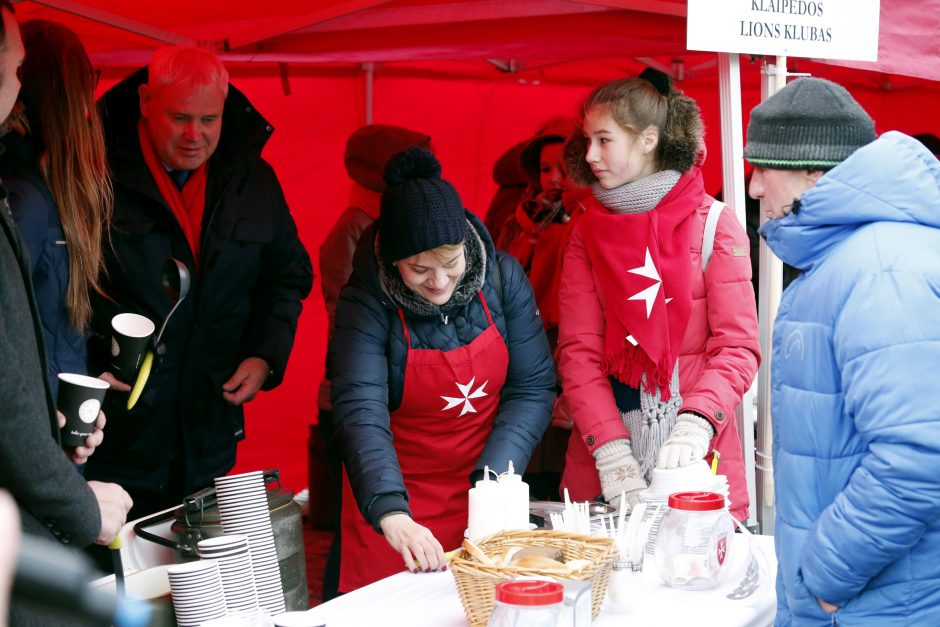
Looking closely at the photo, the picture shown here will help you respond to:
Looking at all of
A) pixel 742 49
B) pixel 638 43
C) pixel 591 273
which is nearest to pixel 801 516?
pixel 591 273

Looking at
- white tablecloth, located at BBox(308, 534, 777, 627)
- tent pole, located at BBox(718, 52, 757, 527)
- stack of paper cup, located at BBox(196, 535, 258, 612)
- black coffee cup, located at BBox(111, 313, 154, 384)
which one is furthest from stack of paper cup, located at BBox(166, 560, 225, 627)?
tent pole, located at BBox(718, 52, 757, 527)

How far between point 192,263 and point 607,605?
162 cm

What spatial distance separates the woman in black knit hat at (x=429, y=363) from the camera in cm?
259

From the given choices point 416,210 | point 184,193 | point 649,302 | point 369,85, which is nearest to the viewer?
point 416,210

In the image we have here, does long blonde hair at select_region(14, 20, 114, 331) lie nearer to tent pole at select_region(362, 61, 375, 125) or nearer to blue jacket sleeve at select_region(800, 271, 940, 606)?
blue jacket sleeve at select_region(800, 271, 940, 606)

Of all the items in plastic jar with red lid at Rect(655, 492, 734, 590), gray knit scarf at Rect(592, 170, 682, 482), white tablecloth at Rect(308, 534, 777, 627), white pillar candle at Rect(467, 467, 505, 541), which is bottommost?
white tablecloth at Rect(308, 534, 777, 627)

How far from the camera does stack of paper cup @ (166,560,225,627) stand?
197 centimetres

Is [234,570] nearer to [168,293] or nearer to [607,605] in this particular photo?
[607,605]

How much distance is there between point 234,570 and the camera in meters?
2.10

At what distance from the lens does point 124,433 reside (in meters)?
3.06

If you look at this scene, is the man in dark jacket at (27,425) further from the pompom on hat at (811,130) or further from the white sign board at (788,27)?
the white sign board at (788,27)

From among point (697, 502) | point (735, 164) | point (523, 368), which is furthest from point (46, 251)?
point (735, 164)

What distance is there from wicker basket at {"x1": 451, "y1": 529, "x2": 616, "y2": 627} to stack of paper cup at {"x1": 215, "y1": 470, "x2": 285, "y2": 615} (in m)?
0.45

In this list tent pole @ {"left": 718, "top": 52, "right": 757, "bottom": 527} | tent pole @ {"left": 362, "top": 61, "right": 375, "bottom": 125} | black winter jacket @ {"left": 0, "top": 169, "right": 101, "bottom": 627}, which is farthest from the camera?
tent pole @ {"left": 362, "top": 61, "right": 375, "bottom": 125}
